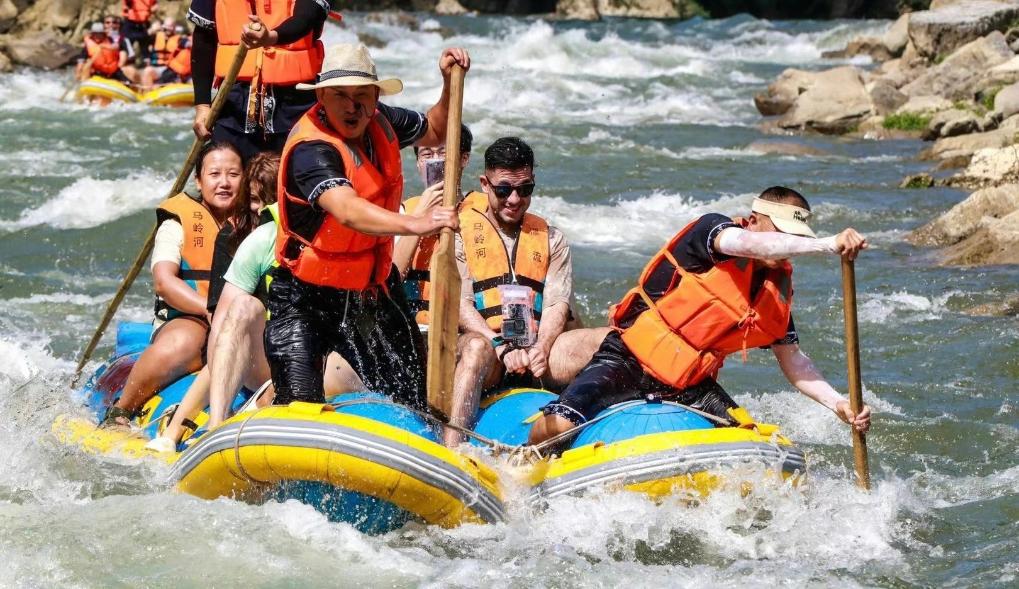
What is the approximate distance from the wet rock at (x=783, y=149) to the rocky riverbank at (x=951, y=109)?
1.19 m

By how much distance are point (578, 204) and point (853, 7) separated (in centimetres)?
3070

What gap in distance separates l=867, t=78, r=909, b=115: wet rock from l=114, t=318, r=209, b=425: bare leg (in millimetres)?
13056

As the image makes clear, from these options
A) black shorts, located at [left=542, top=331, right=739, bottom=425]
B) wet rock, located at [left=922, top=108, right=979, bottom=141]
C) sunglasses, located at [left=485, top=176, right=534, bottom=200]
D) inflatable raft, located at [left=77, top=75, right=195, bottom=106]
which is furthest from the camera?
inflatable raft, located at [left=77, top=75, right=195, bottom=106]

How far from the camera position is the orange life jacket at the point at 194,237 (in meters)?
6.12

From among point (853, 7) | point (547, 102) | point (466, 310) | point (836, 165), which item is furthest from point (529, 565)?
point (853, 7)

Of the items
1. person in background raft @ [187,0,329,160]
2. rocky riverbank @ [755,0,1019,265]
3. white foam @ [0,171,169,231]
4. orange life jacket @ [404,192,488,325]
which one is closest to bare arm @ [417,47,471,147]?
orange life jacket @ [404,192,488,325]

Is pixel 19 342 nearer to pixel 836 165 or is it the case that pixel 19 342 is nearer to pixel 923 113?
pixel 836 165

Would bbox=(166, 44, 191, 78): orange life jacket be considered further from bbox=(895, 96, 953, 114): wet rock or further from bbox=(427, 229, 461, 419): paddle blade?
bbox=(427, 229, 461, 419): paddle blade

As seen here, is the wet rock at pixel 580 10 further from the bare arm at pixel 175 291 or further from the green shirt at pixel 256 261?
the green shirt at pixel 256 261

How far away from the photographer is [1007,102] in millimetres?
14992

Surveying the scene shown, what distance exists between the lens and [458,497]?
468cm

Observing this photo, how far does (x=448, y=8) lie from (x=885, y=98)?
26486 mm

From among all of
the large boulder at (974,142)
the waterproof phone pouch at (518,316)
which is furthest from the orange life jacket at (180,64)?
the waterproof phone pouch at (518,316)

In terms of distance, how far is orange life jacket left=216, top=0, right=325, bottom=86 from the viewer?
615 cm
